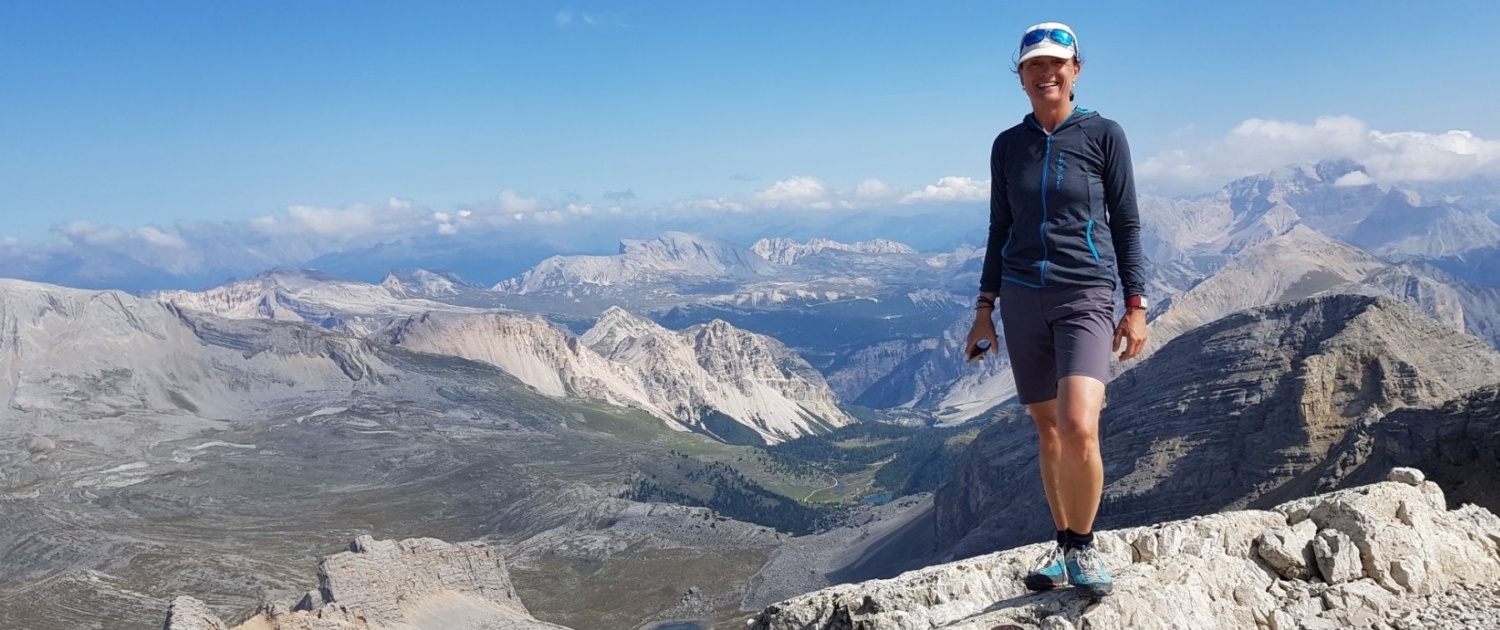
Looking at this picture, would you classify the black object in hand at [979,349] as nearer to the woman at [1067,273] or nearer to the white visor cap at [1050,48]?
the woman at [1067,273]

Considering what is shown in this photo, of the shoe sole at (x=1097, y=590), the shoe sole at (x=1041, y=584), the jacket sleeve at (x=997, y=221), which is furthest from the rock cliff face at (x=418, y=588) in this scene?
the shoe sole at (x=1097, y=590)

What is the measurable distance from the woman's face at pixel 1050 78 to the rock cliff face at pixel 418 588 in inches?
2103

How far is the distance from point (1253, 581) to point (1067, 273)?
3.92m

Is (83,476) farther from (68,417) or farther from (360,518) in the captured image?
(360,518)

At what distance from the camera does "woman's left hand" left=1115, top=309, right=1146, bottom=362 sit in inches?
397

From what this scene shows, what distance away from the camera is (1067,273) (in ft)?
31.9

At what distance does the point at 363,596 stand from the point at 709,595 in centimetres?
4884

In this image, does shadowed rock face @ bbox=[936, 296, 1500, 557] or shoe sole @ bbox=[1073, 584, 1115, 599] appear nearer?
shoe sole @ bbox=[1073, 584, 1115, 599]

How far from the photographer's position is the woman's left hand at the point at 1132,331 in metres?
10.1

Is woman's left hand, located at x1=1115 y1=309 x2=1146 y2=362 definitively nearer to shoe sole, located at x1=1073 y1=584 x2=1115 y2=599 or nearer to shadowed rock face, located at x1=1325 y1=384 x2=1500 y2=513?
shoe sole, located at x1=1073 y1=584 x2=1115 y2=599

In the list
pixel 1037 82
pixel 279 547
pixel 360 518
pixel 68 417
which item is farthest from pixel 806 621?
pixel 68 417

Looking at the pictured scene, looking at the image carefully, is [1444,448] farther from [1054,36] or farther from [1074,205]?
[1054,36]

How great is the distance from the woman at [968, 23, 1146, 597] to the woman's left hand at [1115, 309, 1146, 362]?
14 mm

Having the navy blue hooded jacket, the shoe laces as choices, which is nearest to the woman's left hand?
the navy blue hooded jacket
